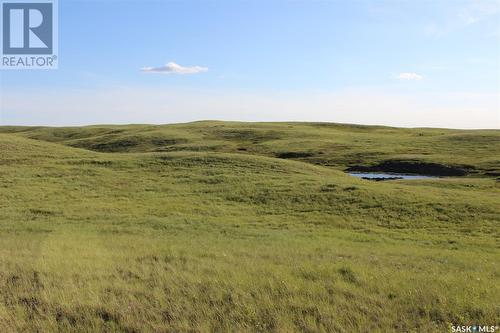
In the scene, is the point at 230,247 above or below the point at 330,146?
below

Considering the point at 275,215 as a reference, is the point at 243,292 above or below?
above

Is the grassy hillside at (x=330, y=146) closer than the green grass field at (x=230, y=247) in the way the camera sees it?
No

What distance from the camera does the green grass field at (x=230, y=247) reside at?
838cm

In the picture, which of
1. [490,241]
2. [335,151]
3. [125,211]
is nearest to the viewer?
[490,241]

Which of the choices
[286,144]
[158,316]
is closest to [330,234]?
[158,316]

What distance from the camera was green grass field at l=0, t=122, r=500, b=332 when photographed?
8383 millimetres

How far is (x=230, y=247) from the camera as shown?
58.4 ft

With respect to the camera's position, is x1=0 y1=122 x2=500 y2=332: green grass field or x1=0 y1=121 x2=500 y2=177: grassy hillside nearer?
x1=0 y1=122 x2=500 y2=332: green grass field

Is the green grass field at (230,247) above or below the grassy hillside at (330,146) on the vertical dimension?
below

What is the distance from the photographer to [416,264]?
15.1 m

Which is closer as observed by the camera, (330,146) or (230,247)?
(230,247)

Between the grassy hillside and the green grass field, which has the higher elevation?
the grassy hillside

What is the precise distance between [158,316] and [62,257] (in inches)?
249

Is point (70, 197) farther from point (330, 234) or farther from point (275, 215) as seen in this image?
point (330, 234)
